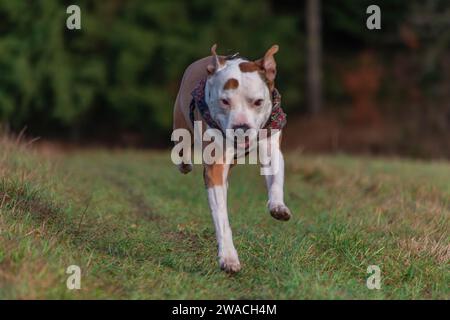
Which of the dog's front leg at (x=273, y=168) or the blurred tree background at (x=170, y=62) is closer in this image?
the dog's front leg at (x=273, y=168)

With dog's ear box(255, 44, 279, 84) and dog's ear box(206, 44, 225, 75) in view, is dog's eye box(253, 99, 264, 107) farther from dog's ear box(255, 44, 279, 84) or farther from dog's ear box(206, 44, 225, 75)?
dog's ear box(206, 44, 225, 75)

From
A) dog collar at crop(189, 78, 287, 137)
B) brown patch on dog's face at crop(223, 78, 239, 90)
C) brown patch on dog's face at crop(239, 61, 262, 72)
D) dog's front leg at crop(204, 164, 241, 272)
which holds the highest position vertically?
brown patch on dog's face at crop(239, 61, 262, 72)

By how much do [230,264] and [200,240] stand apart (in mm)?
1219

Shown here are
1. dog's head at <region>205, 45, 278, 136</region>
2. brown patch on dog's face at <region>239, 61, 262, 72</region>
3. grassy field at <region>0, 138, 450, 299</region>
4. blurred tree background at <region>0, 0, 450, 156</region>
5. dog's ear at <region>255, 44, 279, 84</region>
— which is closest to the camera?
grassy field at <region>0, 138, 450, 299</region>

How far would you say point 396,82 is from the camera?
100ft

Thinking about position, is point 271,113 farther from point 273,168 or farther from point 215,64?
point 215,64

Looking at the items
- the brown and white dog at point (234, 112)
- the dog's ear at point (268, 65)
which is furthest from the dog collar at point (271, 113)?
the dog's ear at point (268, 65)

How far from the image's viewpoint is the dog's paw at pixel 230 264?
20.9 ft

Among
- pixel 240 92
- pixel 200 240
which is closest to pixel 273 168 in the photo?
pixel 240 92

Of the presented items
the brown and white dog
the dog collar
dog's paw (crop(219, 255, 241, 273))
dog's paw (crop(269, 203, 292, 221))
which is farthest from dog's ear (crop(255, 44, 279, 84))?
dog's paw (crop(219, 255, 241, 273))

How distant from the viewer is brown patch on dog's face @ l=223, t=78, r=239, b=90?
6.38 metres

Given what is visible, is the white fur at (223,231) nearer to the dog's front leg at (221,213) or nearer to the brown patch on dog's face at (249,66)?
the dog's front leg at (221,213)

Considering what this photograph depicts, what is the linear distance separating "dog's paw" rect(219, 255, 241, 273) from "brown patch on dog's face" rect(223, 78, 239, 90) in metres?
1.22
